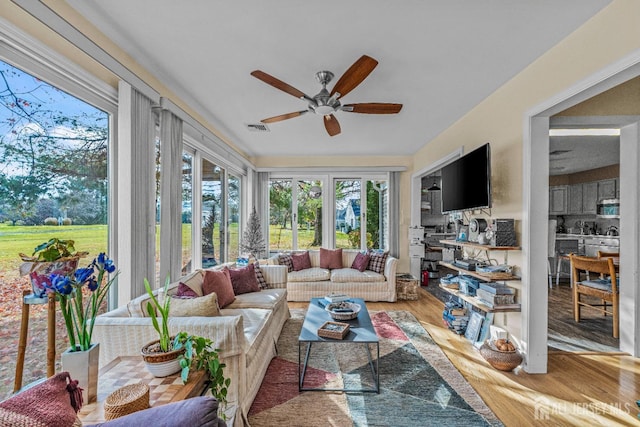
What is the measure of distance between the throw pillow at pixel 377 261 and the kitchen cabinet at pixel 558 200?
487 cm

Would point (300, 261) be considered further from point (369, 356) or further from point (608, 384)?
point (608, 384)

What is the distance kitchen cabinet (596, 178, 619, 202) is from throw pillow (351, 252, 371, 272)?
5.44 meters

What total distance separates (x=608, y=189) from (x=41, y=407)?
354 inches

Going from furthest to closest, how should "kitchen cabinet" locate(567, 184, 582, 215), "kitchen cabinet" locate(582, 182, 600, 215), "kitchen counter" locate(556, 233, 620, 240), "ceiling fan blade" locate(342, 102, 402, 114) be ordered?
1. "kitchen cabinet" locate(567, 184, 582, 215)
2. "kitchen cabinet" locate(582, 182, 600, 215)
3. "kitchen counter" locate(556, 233, 620, 240)
4. "ceiling fan blade" locate(342, 102, 402, 114)

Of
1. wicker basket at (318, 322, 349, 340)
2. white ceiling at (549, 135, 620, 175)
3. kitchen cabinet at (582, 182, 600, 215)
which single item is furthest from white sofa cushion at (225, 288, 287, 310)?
kitchen cabinet at (582, 182, 600, 215)

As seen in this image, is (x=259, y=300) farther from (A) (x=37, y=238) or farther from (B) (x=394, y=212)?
(B) (x=394, y=212)

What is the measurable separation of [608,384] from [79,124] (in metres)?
4.39

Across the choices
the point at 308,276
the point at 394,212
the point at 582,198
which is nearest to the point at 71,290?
the point at 308,276

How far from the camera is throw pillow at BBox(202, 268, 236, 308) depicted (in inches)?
118

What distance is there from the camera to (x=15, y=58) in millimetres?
1697

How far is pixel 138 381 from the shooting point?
1479 millimetres

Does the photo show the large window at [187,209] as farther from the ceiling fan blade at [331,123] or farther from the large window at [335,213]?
the large window at [335,213]

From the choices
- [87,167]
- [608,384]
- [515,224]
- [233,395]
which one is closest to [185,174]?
[87,167]

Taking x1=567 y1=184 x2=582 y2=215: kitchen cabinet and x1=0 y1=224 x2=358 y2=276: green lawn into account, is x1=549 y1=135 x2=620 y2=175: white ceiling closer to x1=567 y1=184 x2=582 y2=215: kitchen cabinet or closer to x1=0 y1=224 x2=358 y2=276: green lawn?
x1=567 y1=184 x2=582 y2=215: kitchen cabinet
